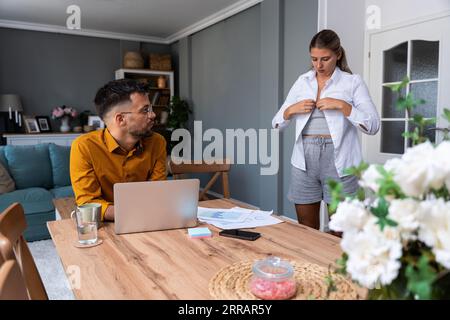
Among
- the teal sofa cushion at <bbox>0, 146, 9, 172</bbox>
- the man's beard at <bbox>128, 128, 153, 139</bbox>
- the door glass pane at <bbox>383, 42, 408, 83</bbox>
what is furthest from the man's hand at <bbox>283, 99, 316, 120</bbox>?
the teal sofa cushion at <bbox>0, 146, 9, 172</bbox>

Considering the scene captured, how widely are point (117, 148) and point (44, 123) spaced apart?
472 cm

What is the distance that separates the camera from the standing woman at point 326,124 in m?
1.89

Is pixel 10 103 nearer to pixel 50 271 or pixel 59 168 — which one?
pixel 59 168

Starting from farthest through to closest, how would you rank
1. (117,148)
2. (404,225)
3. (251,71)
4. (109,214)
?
(251,71) → (117,148) → (109,214) → (404,225)

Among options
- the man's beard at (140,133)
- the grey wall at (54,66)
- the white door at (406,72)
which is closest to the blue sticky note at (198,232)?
the man's beard at (140,133)

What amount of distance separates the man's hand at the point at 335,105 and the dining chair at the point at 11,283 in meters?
1.56

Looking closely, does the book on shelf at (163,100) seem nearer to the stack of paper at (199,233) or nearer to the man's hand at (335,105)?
the man's hand at (335,105)

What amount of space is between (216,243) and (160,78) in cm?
550

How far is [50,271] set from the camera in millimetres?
2602

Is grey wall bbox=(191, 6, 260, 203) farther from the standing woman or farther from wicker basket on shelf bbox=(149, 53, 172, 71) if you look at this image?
the standing woman

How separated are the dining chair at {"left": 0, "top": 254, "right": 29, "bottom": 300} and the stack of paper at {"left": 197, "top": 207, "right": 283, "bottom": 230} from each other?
30.8 inches

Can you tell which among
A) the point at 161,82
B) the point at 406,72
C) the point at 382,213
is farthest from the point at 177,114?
the point at 382,213

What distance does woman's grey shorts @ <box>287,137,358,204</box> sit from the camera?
6.34ft

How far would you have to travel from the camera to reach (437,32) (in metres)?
2.86
